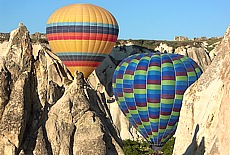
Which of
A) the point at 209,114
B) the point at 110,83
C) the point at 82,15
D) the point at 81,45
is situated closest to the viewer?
the point at 209,114

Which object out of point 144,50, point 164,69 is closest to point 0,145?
point 164,69

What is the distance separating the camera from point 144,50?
50781 millimetres

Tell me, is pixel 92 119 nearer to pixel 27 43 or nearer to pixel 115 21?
pixel 27 43

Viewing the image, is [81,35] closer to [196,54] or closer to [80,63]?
[80,63]

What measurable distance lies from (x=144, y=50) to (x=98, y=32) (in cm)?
1791

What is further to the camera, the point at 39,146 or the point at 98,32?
the point at 98,32

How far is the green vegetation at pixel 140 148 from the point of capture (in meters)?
28.1

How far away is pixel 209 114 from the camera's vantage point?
8508mm

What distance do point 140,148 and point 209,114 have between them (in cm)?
2131

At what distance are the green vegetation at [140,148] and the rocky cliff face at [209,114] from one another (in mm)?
15937

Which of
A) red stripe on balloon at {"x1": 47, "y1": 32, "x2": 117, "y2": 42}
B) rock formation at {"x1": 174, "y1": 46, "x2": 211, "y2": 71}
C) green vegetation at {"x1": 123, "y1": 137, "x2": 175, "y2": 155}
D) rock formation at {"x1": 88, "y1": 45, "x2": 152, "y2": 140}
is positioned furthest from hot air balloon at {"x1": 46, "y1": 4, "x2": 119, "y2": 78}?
rock formation at {"x1": 174, "y1": 46, "x2": 211, "y2": 71}

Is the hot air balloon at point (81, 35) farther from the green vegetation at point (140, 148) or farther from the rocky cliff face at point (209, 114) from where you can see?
the rocky cliff face at point (209, 114)

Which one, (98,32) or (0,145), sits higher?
(98,32)

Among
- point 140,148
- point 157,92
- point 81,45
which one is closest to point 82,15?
point 81,45
